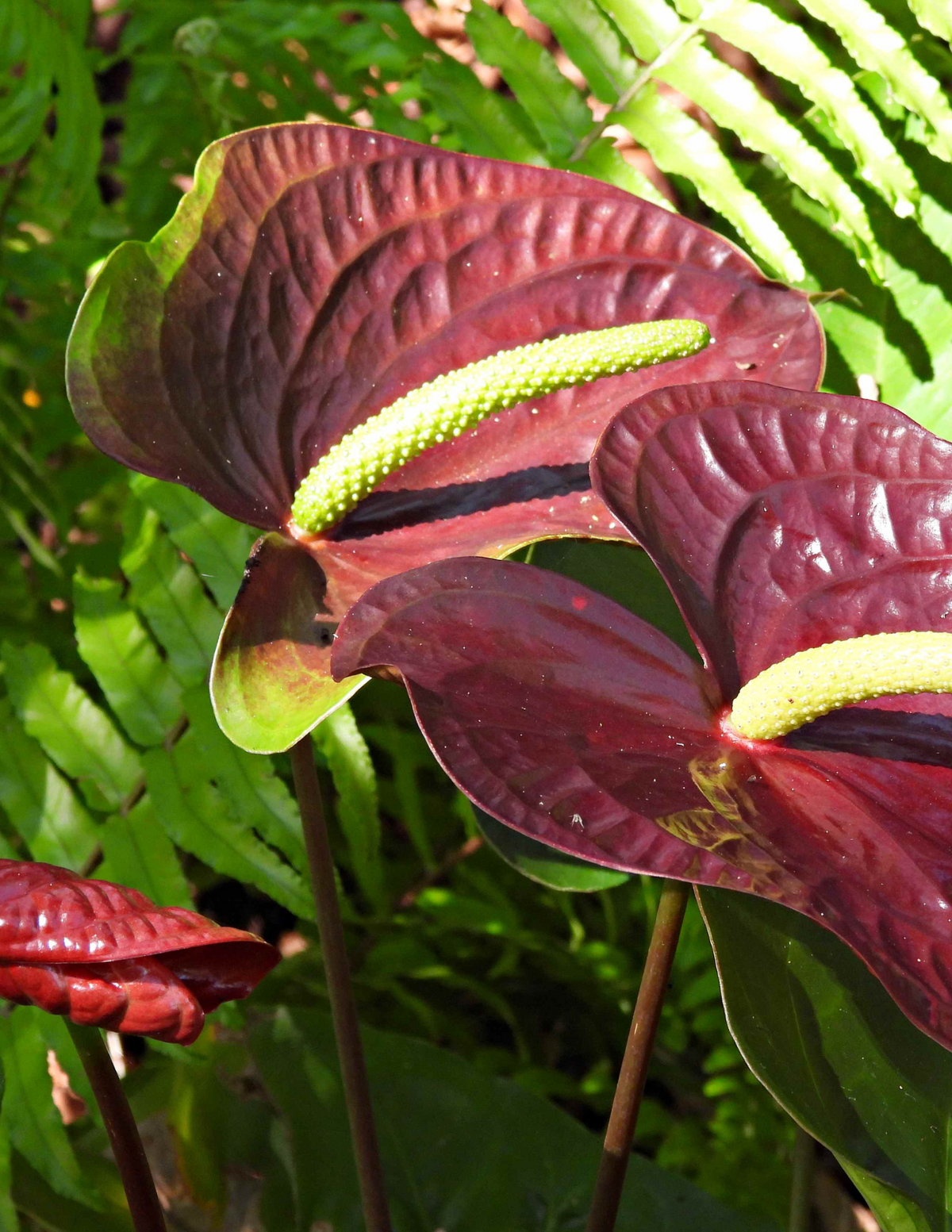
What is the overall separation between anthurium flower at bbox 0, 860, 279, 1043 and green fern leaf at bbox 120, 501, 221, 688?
18.8 inches

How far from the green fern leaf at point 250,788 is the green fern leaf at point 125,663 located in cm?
3

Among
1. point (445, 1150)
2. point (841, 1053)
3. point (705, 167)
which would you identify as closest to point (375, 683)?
point (445, 1150)

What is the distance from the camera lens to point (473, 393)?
584 millimetres

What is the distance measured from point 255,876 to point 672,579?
0.44 meters

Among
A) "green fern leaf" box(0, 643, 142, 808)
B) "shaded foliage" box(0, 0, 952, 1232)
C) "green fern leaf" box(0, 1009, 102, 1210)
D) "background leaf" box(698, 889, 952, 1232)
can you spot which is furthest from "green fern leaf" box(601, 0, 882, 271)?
"green fern leaf" box(0, 1009, 102, 1210)

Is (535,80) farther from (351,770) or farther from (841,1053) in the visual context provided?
(841,1053)

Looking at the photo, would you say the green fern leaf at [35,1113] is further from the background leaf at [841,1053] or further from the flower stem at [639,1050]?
the background leaf at [841,1053]

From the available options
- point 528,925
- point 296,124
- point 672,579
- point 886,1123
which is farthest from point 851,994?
point 528,925

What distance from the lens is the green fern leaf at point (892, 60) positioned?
2.57ft

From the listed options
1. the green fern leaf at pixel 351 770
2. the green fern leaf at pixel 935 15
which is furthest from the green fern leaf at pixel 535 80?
the green fern leaf at pixel 351 770

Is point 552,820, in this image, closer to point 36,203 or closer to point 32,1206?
point 32,1206

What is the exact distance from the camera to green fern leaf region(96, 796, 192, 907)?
82 centimetres

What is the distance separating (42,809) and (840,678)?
0.62m

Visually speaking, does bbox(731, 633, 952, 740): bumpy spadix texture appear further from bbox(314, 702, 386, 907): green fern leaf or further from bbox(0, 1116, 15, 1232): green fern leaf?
bbox(0, 1116, 15, 1232): green fern leaf
